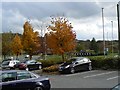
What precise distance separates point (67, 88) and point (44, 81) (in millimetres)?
2993

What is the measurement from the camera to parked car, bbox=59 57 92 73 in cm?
2856

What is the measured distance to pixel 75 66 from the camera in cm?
2886

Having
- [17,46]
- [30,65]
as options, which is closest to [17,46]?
[17,46]

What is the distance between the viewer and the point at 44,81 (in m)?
14.7

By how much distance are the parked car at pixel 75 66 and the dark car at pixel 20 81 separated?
45.5 ft

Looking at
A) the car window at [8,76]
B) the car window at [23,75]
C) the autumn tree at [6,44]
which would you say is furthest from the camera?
the autumn tree at [6,44]

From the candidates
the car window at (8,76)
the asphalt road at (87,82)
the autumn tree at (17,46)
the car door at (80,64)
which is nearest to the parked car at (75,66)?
the car door at (80,64)

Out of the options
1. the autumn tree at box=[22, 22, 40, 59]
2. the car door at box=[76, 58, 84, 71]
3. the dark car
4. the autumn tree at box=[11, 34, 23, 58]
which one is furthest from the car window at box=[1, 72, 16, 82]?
the autumn tree at box=[11, 34, 23, 58]

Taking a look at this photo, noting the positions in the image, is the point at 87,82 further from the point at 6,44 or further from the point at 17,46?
the point at 6,44

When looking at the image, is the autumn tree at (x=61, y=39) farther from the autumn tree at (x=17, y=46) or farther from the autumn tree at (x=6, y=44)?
the autumn tree at (x=6, y=44)

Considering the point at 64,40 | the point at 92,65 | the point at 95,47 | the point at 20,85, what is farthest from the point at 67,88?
the point at 95,47

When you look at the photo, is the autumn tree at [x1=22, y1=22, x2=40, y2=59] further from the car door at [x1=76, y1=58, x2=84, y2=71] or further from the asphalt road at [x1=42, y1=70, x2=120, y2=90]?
the asphalt road at [x1=42, y1=70, x2=120, y2=90]

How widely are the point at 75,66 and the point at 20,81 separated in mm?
15415

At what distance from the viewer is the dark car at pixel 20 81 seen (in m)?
13.4
